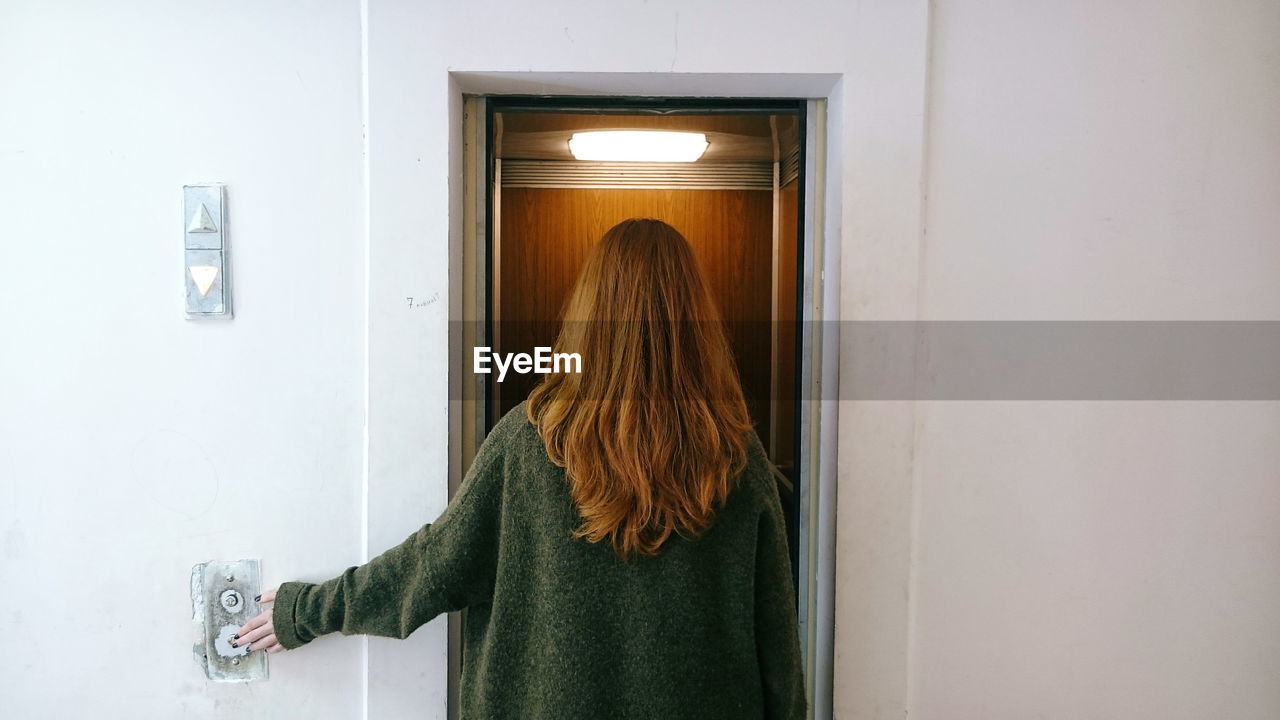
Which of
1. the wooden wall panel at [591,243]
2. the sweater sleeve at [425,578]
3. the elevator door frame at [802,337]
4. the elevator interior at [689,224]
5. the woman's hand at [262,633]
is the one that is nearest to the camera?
the sweater sleeve at [425,578]

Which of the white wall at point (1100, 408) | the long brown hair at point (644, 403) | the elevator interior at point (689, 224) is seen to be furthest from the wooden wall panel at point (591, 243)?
the long brown hair at point (644, 403)

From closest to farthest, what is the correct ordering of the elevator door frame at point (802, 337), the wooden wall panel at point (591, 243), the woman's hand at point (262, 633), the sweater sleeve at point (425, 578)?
the sweater sleeve at point (425, 578), the woman's hand at point (262, 633), the elevator door frame at point (802, 337), the wooden wall panel at point (591, 243)

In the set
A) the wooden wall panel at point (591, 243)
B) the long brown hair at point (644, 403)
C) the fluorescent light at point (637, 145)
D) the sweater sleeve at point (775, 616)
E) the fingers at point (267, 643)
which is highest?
the fluorescent light at point (637, 145)

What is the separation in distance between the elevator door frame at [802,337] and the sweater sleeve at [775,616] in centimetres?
35

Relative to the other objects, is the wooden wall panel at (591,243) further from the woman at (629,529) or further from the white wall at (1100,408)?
the woman at (629,529)

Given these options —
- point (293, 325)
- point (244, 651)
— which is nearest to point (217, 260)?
point (293, 325)

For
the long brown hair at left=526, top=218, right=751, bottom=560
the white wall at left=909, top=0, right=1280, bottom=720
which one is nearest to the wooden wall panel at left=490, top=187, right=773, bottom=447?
the white wall at left=909, top=0, right=1280, bottom=720

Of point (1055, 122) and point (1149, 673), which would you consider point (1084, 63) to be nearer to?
point (1055, 122)

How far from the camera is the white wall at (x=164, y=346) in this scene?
1.47 metres

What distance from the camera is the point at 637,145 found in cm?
216

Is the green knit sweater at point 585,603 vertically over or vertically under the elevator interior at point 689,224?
under

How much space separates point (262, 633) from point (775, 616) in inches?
38.5

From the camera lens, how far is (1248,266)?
157cm

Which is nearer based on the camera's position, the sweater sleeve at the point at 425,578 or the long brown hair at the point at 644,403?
the long brown hair at the point at 644,403
